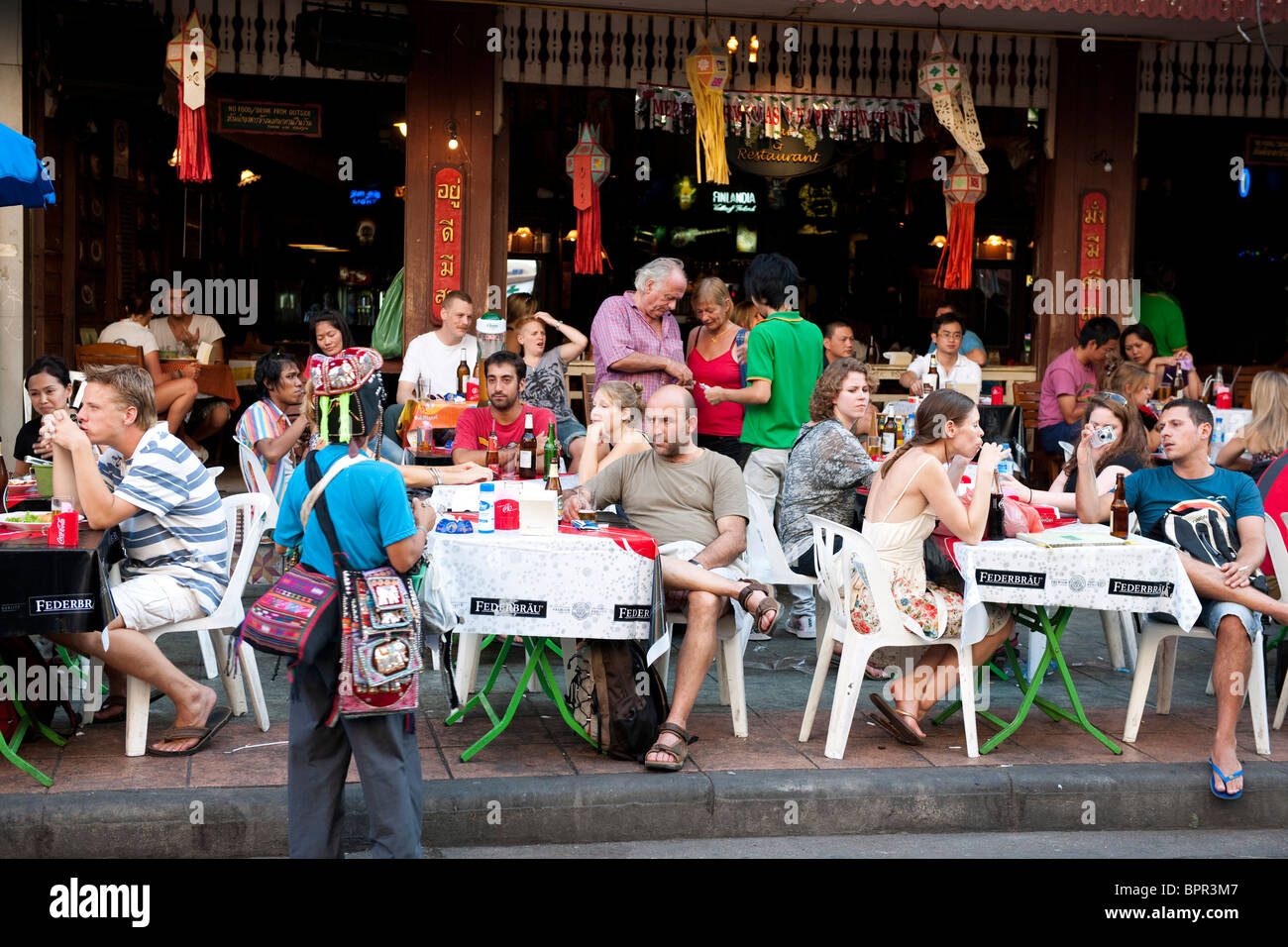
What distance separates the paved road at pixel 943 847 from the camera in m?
4.70

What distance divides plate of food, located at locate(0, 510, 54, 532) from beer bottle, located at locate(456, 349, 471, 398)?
3.65m

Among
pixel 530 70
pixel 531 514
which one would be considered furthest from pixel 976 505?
pixel 530 70

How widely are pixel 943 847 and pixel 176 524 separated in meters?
3.27

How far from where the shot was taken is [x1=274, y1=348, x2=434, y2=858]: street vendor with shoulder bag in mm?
Answer: 3857

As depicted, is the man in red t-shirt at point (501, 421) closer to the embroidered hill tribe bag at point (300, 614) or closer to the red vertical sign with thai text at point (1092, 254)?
the embroidered hill tribe bag at point (300, 614)

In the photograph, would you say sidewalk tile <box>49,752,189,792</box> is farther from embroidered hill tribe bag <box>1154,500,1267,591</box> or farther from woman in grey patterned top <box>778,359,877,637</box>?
embroidered hill tribe bag <box>1154,500,1267,591</box>

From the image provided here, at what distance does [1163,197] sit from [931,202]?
8.59 ft

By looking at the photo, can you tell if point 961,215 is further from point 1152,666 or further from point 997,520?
point 1152,666

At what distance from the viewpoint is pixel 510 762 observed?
5.15m

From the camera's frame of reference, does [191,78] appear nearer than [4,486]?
No

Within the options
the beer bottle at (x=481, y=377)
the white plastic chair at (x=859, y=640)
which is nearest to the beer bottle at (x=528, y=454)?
the beer bottle at (x=481, y=377)

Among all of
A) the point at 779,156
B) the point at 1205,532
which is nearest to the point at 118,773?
the point at 1205,532

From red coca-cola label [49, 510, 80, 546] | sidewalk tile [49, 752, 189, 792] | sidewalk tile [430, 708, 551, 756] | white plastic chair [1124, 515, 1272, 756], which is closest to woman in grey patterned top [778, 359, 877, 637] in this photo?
white plastic chair [1124, 515, 1272, 756]

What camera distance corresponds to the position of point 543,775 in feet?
16.2
